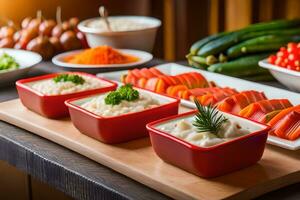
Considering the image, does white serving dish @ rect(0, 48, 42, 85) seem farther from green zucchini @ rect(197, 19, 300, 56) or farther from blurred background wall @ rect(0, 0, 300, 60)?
blurred background wall @ rect(0, 0, 300, 60)

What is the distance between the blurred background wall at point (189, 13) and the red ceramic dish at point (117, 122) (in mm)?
1645

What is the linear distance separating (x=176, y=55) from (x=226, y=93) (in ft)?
6.41

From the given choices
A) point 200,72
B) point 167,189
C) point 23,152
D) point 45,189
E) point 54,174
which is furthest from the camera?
point 200,72

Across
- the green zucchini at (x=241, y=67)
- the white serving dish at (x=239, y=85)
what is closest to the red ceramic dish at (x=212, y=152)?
the white serving dish at (x=239, y=85)

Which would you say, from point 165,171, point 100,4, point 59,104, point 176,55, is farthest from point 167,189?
point 176,55

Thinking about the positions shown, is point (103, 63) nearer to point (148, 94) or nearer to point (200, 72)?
point (200, 72)

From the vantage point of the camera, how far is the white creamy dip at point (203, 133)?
137cm

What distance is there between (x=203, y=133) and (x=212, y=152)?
2.4 inches

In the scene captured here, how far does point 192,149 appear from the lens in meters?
1.35

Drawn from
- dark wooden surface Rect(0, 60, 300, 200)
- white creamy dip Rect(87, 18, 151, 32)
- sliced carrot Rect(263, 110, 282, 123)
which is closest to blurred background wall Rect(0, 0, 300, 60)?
white creamy dip Rect(87, 18, 151, 32)

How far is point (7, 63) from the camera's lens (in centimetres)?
236

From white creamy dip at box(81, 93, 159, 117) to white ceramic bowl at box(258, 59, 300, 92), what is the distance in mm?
535

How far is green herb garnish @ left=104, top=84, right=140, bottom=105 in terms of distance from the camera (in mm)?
1627

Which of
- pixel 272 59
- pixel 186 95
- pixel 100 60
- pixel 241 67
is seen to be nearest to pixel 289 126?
pixel 186 95
